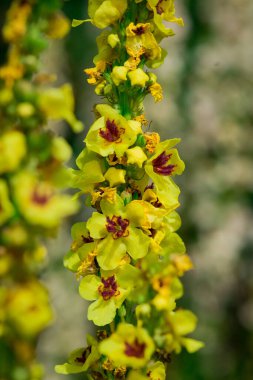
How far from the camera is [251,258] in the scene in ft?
23.2

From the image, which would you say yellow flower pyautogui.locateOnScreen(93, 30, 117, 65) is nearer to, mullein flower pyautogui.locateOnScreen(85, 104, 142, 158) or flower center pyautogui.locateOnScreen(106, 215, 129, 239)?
mullein flower pyautogui.locateOnScreen(85, 104, 142, 158)

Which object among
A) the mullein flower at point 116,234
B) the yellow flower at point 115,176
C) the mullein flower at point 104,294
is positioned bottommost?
→ the mullein flower at point 104,294

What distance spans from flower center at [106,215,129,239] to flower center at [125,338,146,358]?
344 mm

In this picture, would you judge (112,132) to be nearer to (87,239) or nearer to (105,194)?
(105,194)

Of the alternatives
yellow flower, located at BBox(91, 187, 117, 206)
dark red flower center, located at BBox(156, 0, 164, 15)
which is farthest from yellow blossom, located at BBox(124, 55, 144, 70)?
yellow flower, located at BBox(91, 187, 117, 206)

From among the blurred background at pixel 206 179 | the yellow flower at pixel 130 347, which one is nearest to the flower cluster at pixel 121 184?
the yellow flower at pixel 130 347

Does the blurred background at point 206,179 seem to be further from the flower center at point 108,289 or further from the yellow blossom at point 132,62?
the yellow blossom at point 132,62

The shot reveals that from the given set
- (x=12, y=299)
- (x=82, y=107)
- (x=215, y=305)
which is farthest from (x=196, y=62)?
(x=12, y=299)

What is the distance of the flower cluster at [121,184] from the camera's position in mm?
1567

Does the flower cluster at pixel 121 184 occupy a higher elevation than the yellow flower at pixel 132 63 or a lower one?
lower

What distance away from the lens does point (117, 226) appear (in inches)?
64.7

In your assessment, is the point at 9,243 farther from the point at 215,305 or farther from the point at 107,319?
the point at 215,305

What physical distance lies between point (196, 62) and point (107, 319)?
751cm

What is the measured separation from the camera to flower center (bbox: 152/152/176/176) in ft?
5.46
